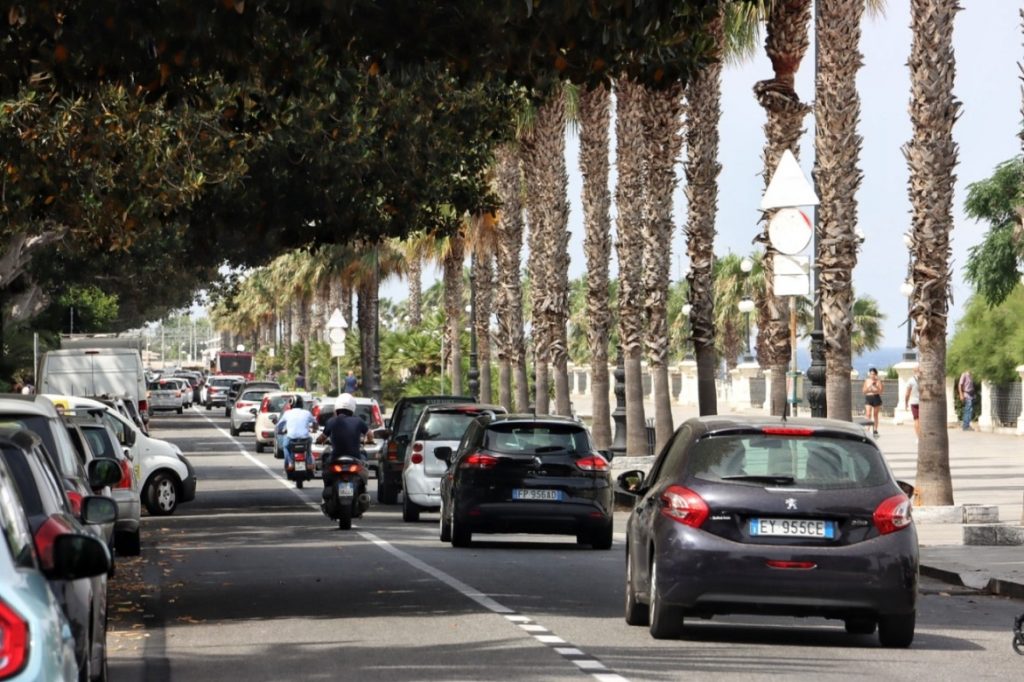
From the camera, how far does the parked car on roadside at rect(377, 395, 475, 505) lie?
32.7 meters

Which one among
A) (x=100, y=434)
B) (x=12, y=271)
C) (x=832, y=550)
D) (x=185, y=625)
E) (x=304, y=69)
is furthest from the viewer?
(x=12, y=271)

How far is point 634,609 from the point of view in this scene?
14.8 meters

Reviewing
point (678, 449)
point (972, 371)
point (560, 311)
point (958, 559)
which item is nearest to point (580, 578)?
point (958, 559)

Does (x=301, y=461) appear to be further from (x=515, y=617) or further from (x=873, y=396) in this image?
(x=515, y=617)

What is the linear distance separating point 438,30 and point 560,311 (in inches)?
1204

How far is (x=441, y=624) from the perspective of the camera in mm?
15094

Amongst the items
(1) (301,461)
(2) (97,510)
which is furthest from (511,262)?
(2) (97,510)

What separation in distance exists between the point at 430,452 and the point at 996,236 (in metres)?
43.1

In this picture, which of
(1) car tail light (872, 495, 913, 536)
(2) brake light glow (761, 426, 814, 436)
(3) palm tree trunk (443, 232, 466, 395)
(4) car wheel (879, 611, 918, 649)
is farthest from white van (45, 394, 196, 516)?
(3) palm tree trunk (443, 232, 466, 395)

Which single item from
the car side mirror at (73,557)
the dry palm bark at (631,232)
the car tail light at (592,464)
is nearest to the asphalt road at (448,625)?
the car tail light at (592,464)

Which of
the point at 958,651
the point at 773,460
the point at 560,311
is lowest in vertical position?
the point at 958,651

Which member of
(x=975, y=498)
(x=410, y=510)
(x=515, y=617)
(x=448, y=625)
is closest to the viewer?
(x=448, y=625)

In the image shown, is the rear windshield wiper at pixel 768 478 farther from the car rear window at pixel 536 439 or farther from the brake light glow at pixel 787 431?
the car rear window at pixel 536 439

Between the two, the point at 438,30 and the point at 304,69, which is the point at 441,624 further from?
the point at 304,69
